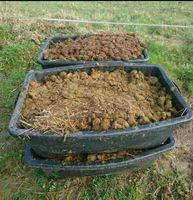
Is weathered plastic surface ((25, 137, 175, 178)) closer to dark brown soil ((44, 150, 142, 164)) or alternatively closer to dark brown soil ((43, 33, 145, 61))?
dark brown soil ((44, 150, 142, 164))

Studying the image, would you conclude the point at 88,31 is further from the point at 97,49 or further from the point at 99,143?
the point at 99,143

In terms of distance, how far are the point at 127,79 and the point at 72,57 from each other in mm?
650

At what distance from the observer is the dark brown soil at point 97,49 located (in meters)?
3.10

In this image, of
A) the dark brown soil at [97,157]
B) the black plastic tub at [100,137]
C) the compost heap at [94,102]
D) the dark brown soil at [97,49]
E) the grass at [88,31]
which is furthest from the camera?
the dark brown soil at [97,49]

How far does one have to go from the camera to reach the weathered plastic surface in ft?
7.38

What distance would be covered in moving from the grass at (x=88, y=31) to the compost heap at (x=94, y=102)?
57 centimetres

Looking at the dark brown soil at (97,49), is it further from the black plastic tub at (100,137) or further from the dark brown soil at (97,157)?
the dark brown soil at (97,157)

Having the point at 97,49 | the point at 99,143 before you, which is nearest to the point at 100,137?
the point at 99,143

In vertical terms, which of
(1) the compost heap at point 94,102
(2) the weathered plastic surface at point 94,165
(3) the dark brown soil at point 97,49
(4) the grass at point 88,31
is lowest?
(4) the grass at point 88,31

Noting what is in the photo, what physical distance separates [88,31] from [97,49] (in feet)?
5.08

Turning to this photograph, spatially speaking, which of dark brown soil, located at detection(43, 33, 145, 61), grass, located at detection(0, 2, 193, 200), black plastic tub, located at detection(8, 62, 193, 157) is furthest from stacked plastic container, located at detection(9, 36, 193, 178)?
dark brown soil, located at detection(43, 33, 145, 61)

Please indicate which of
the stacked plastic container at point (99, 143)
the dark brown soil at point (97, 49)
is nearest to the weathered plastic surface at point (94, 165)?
the stacked plastic container at point (99, 143)

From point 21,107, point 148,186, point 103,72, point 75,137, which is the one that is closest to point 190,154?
point 148,186

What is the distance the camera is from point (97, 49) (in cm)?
319
